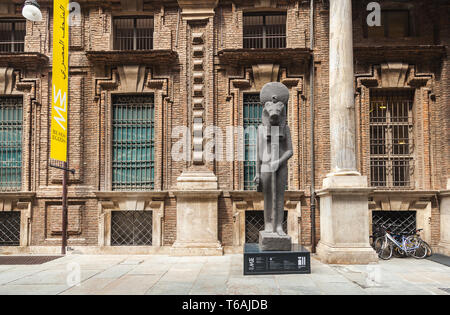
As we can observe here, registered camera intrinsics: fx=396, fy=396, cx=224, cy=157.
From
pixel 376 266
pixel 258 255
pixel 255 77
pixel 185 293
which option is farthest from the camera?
pixel 255 77

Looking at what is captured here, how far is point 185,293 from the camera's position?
22.7ft

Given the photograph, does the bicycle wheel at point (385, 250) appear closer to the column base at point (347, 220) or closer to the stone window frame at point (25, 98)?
the column base at point (347, 220)

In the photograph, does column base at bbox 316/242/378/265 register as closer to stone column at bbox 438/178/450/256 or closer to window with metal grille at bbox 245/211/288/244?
window with metal grille at bbox 245/211/288/244

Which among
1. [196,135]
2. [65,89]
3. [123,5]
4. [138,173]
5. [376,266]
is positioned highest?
[123,5]

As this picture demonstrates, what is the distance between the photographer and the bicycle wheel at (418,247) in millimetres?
11172

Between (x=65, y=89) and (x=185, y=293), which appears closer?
(x=185, y=293)

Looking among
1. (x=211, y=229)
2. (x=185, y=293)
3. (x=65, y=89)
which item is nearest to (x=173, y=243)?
(x=211, y=229)

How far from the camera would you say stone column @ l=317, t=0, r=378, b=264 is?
10117 mm

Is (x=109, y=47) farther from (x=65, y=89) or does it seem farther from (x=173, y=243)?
(x=173, y=243)

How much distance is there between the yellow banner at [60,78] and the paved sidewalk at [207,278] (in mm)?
3345

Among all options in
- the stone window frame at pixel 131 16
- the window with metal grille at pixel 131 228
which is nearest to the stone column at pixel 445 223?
the window with metal grille at pixel 131 228

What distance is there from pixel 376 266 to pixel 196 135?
20.1 ft

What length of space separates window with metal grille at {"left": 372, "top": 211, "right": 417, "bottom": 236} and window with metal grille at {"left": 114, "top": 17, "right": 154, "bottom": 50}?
8984 millimetres

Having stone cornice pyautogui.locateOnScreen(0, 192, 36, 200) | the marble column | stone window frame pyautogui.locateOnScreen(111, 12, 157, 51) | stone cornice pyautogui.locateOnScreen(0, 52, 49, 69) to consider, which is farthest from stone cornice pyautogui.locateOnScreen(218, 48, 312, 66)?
stone cornice pyautogui.locateOnScreen(0, 192, 36, 200)
